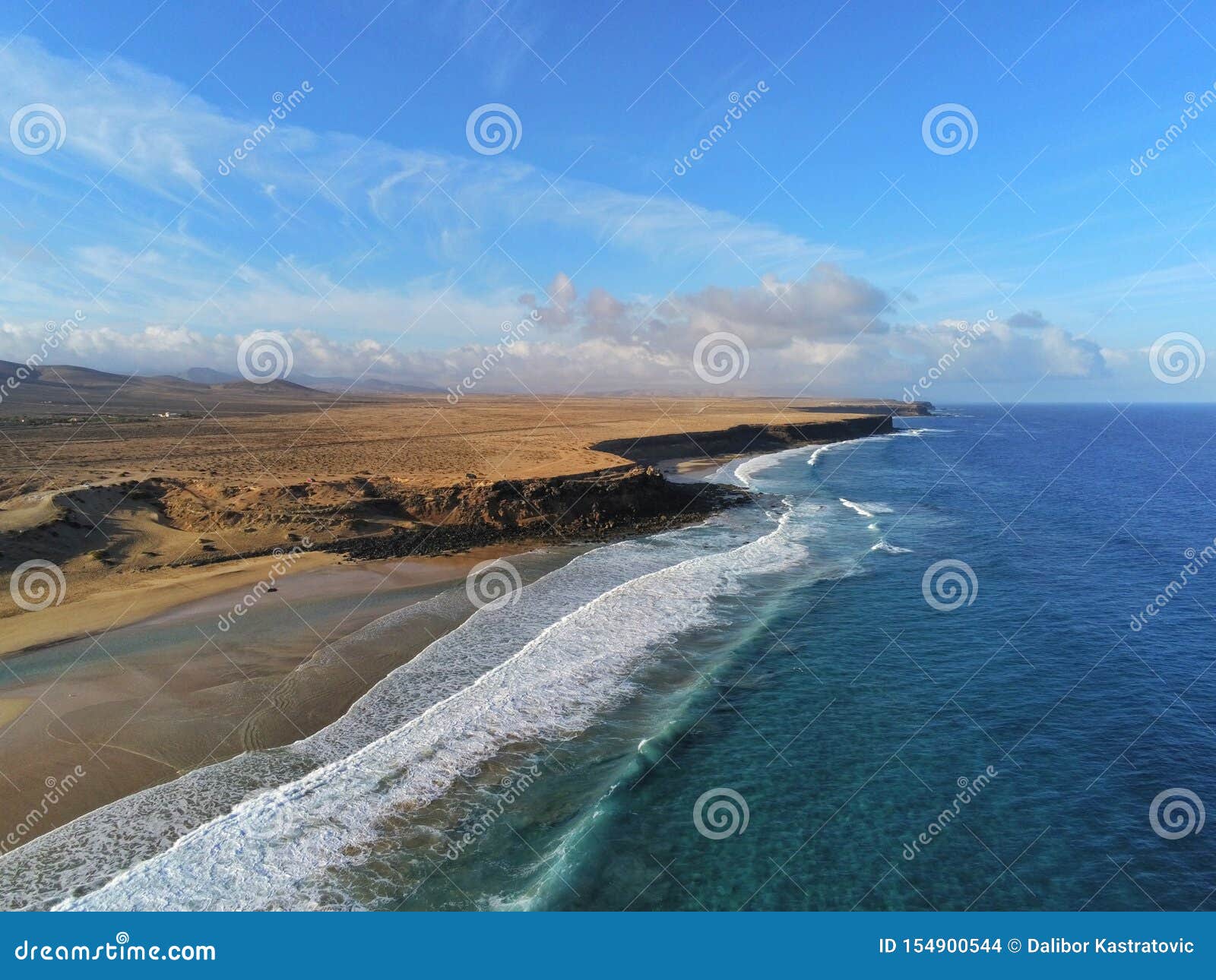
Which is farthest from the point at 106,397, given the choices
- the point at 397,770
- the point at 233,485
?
the point at 397,770

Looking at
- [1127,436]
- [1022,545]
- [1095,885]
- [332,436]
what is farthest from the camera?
[1127,436]

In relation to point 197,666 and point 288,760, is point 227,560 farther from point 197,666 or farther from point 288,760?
point 288,760

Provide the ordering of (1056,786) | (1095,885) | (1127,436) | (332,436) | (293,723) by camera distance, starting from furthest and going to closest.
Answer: (1127,436) → (332,436) → (293,723) → (1056,786) → (1095,885)

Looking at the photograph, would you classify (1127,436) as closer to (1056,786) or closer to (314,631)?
(1056,786)

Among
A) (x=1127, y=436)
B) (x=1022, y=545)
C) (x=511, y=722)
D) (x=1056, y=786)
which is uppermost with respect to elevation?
(x=1127, y=436)

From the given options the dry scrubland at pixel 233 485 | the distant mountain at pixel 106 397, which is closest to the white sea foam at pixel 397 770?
the dry scrubland at pixel 233 485

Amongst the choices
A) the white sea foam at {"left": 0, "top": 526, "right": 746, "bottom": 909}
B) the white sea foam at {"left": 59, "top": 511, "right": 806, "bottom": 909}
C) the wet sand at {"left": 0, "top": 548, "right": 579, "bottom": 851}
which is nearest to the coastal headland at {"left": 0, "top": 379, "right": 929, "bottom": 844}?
the wet sand at {"left": 0, "top": 548, "right": 579, "bottom": 851}

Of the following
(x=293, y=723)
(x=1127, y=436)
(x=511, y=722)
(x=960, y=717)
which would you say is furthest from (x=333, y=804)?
(x=1127, y=436)

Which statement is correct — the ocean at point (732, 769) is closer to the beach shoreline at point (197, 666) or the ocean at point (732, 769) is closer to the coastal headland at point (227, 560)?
the beach shoreline at point (197, 666)
